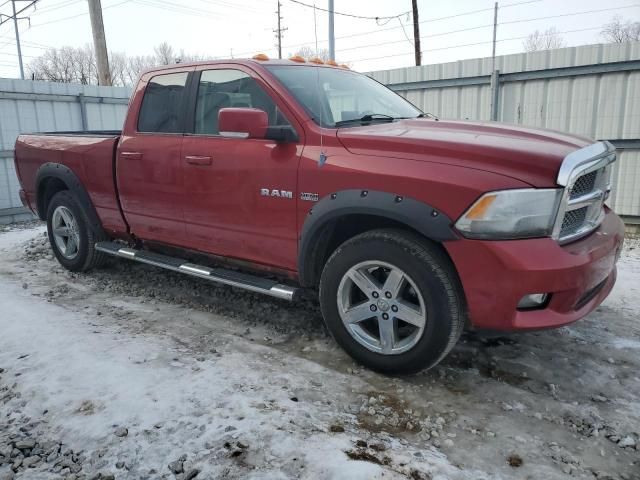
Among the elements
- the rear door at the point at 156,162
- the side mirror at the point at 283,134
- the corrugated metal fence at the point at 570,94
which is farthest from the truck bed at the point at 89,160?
the corrugated metal fence at the point at 570,94

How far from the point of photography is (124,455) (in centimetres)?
243

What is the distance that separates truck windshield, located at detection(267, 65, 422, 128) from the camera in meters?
3.59

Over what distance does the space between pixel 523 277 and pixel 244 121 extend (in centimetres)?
190

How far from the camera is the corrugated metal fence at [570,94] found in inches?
326

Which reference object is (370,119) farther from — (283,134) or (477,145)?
(477,145)

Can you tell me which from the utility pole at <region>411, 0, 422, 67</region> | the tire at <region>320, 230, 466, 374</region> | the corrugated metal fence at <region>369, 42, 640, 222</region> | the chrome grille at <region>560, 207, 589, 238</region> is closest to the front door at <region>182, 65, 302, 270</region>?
the tire at <region>320, 230, 466, 374</region>

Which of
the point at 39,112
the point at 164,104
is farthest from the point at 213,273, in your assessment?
the point at 39,112

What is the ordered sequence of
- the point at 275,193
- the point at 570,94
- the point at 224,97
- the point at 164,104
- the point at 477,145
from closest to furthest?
the point at 477,145 → the point at 275,193 → the point at 224,97 → the point at 164,104 → the point at 570,94

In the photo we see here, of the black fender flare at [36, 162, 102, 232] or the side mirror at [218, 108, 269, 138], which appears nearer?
the side mirror at [218, 108, 269, 138]

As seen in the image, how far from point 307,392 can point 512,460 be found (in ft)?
3.74

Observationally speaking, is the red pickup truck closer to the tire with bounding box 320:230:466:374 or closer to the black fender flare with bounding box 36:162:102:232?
the tire with bounding box 320:230:466:374

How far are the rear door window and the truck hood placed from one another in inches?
64.5

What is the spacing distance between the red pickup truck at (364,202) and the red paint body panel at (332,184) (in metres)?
0.01

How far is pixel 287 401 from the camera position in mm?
2893
